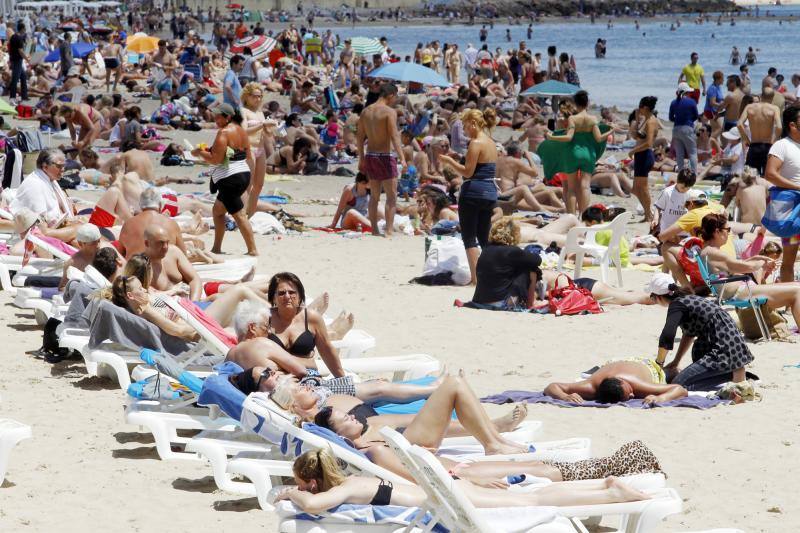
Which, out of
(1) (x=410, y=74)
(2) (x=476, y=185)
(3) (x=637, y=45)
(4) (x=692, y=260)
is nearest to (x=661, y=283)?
(4) (x=692, y=260)

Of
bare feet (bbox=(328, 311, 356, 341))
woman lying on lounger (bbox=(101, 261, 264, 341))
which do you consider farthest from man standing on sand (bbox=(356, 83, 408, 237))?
woman lying on lounger (bbox=(101, 261, 264, 341))

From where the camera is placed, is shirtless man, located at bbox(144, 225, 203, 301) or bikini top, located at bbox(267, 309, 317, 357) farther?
shirtless man, located at bbox(144, 225, 203, 301)

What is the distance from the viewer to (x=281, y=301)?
5867 mm

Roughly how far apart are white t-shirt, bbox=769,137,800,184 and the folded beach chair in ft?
15.7

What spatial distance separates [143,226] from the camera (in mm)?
8023

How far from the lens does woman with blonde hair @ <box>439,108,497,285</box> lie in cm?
939

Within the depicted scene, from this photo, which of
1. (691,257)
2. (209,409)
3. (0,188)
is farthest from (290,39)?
(209,409)

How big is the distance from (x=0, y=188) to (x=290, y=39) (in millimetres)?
23666

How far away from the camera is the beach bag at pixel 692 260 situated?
798 cm

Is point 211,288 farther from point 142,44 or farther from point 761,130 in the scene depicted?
point 142,44

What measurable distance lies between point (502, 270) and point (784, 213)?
6.44 feet

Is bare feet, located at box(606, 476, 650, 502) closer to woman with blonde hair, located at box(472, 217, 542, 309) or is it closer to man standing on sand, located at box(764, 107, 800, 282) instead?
woman with blonde hair, located at box(472, 217, 542, 309)

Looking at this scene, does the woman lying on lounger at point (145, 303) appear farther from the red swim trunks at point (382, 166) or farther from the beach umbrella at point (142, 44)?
the beach umbrella at point (142, 44)

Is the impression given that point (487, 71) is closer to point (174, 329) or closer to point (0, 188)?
point (0, 188)
